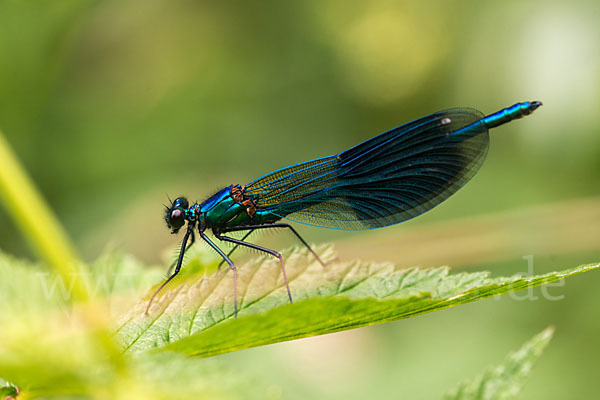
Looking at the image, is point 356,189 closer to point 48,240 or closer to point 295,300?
point 295,300

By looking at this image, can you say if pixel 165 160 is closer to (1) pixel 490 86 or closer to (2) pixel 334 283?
(1) pixel 490 86

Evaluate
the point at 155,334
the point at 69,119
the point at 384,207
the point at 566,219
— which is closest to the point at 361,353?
the point at 384,207

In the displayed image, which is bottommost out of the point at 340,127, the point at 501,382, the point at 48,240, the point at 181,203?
the point at 501,382

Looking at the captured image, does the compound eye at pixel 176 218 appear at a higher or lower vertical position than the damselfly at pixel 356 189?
higher

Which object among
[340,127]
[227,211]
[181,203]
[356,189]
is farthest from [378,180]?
[340,127]

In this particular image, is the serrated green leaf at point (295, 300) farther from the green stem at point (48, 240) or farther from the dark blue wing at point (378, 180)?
the dark blue wing at point (378, 180)

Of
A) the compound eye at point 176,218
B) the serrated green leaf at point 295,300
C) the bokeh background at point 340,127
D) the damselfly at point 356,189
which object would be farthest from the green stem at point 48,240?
the bokeh background at point 340,127
